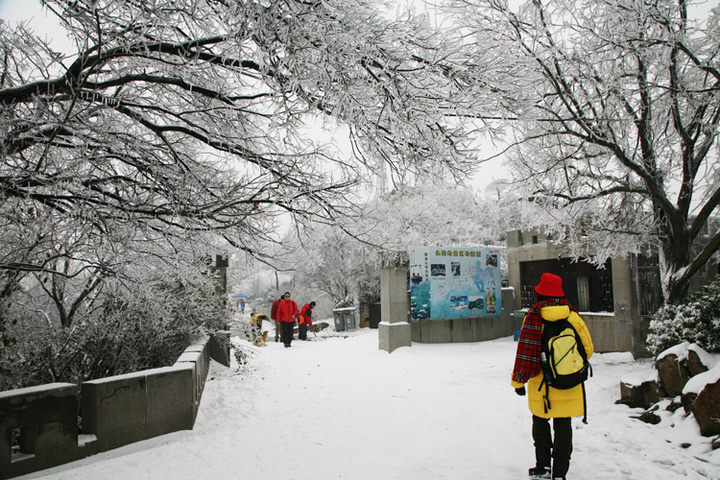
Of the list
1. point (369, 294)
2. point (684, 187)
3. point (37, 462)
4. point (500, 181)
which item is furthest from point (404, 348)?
point (369, 294)

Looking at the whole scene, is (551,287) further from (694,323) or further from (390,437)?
(694,323)

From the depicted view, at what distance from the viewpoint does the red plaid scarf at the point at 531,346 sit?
390cm

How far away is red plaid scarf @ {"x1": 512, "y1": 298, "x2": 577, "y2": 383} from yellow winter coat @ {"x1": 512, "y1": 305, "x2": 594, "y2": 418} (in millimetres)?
69

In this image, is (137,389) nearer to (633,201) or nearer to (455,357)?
(455,357)

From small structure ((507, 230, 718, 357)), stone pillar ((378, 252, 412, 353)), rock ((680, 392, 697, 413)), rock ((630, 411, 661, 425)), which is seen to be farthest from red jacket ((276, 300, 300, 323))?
rock ((680, 392, 697, 413))

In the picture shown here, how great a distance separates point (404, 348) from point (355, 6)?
9420 mm

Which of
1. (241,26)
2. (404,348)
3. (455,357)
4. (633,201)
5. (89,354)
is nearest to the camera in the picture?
(241,26)

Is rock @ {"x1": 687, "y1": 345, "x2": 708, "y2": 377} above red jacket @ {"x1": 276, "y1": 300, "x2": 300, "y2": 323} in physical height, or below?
below

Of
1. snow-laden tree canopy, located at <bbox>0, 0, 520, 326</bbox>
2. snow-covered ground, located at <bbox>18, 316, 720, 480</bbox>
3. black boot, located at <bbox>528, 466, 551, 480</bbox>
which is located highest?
snow-laden tree canopy, located at <bbox>0, 0, 520, 326</bbox>

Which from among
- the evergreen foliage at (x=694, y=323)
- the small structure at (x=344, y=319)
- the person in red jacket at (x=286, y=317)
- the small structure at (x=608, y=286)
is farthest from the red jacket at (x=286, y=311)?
the evergreen foliage at (x=694, y=323)

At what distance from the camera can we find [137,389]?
485 cm

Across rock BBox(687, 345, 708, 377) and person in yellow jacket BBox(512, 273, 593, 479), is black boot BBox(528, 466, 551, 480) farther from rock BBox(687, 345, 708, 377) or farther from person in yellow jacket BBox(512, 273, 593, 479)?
rock BBox(687, 345, 708, 377)

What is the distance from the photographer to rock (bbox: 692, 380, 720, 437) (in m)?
4.59

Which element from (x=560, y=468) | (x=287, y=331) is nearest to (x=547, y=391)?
(x=560, y=468)
